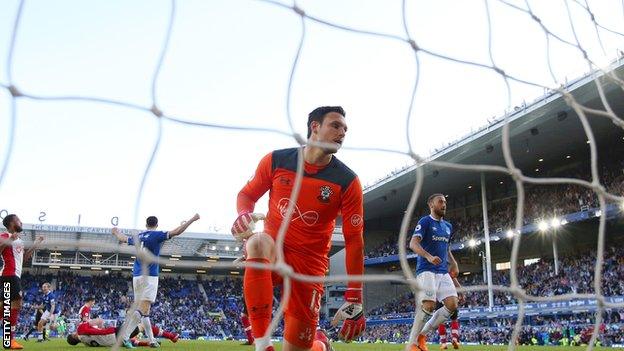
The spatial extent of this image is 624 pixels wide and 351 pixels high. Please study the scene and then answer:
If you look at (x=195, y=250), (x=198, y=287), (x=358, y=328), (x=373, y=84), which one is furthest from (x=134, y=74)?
(x=198, y=287)

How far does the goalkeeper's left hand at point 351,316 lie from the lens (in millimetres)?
2985

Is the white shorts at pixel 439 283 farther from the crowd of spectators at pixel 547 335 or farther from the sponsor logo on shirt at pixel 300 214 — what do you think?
the crowd of spectators at pixel 547 335

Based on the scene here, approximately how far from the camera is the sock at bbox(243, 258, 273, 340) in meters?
2.75

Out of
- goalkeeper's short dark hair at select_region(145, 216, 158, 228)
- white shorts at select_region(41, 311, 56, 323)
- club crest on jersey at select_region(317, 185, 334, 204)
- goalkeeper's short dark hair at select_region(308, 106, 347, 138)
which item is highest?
goalkeeper's short dark hair at select_region(145, 216, 158, 228)

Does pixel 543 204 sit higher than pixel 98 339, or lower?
higher

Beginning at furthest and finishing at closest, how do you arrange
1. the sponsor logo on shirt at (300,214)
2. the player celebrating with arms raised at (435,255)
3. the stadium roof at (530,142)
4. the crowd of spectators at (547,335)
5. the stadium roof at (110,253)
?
the stadium roof at (110,253), the stadium roof at (530,142), the crowd of spectators at (547,335), the player celebrating with arms raised at (435,255), the sponsor logo on shirt at (300,214)

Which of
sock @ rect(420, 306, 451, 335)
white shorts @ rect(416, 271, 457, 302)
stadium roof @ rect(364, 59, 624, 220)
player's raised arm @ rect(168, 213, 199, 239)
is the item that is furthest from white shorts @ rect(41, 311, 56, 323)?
stadium roof @ rect(364, 59, 624, 220)

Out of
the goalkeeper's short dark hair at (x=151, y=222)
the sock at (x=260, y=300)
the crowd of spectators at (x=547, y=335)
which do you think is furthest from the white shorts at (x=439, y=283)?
the crowd of spectators at (x=547, y=335)

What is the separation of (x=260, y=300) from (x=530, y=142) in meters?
22.0

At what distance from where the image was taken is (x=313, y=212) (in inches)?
134

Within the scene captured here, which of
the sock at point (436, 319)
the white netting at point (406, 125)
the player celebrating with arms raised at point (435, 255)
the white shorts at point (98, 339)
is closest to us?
the white netting at point (406, 125)

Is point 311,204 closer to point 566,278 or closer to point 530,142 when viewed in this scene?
point 530,142

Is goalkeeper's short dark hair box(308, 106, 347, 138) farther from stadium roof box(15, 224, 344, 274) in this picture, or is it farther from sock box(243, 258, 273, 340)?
stadium roof box(15, 224, 344, 274)

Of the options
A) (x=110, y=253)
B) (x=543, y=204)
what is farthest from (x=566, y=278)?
(x=110, y=253)
